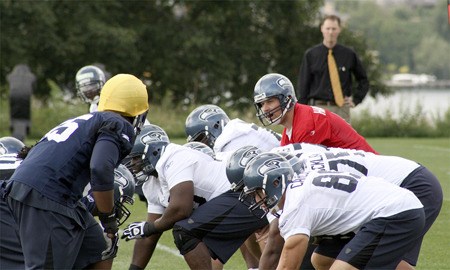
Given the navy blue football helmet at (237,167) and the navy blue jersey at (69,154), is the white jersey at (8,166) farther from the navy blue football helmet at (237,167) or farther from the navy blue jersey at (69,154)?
the navy blue football helmet at (237,167)

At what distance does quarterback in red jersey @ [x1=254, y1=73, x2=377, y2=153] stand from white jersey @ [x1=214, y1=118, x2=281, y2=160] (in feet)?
2.28

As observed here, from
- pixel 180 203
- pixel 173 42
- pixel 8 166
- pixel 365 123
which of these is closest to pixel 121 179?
pixel 180 203

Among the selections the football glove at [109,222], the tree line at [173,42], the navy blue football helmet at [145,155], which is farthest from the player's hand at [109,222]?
the tree line at [173,42]

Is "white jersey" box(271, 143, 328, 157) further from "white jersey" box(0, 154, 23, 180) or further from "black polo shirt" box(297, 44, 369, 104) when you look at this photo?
"black polo shirt" box(297, 44, 369, 104)

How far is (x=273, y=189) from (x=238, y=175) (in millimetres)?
743

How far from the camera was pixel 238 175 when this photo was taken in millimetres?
6383

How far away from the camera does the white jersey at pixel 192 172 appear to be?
6992mm

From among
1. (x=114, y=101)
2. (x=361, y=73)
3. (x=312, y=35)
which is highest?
(x=114, y=101)

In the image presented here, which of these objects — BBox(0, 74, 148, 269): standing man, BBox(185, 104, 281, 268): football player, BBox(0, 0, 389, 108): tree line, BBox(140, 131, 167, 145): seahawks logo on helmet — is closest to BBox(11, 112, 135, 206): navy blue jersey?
BBox(0, 74, 148, 269): standing man

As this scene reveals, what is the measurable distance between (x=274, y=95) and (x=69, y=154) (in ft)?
6.24

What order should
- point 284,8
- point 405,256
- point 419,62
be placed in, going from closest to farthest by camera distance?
point 405,256
point 284,8
point 419,62

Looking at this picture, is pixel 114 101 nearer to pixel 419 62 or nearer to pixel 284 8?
pixel 284 8

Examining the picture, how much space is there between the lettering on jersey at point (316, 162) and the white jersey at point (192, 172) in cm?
111

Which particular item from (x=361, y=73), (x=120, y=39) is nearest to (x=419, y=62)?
(x=120, y=39)
